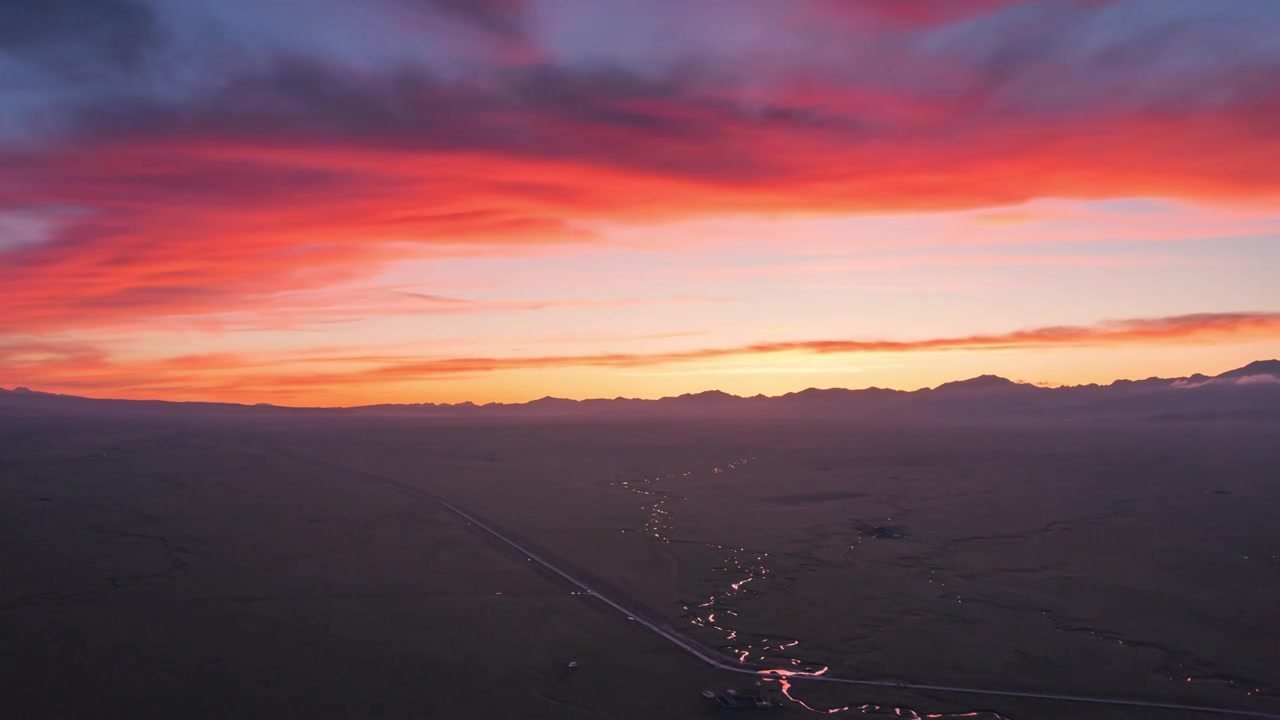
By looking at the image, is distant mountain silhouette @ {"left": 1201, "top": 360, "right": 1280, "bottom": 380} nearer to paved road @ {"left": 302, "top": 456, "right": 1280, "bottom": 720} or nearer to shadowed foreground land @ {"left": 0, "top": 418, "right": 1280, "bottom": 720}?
shadowed foreground land @ {"left": 0, "top": 418, "right": 1280, "bottom": 720}

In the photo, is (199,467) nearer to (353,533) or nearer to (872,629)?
(353,533)

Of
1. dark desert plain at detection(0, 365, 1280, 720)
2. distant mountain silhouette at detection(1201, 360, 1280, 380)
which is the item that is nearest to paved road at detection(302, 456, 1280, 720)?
dark desert plain at detection(0, 365, 1280, 720)

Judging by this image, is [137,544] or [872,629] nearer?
[872,629]

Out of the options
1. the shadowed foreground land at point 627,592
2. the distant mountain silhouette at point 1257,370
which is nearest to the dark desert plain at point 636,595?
the shadowed foreground land at point 627,592

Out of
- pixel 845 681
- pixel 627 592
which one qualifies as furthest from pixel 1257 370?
pixel 845 681

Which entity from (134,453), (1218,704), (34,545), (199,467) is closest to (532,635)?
(1218,704)

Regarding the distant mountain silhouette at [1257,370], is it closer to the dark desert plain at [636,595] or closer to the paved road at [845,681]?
the dark desert plain at [636,595]

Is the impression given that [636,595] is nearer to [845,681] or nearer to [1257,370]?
[845,681]
